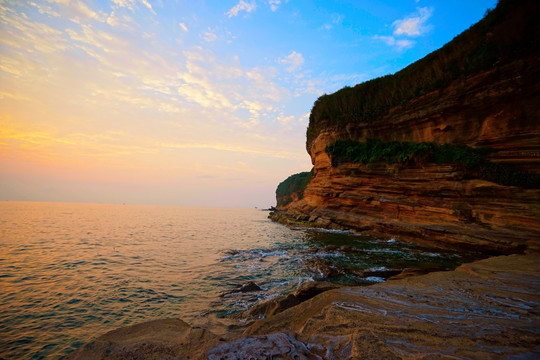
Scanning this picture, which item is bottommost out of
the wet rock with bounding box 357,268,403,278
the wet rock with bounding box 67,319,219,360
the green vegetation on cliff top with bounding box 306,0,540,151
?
the wet rock with bounding box 357,268,403,278

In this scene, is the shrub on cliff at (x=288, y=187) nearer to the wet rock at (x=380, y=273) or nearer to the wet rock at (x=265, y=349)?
the wet rock at (x=380, y=273)

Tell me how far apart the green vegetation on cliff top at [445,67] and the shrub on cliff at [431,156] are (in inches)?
164

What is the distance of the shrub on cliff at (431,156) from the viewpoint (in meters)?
12.9

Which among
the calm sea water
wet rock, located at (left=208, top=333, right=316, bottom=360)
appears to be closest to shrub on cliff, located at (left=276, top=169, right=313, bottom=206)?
the calm sea water

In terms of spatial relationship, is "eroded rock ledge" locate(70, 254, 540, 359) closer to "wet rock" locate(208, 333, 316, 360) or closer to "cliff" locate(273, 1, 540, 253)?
"wet rock" locate(208, 333, 316, 360)

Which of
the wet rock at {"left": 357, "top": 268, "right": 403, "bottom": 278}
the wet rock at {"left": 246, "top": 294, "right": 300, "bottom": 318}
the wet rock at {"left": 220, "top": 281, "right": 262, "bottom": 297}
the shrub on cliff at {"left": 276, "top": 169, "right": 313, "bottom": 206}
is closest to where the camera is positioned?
the wet rock at {"left": 246, "top": 294, "right": 300, "bottom": 318}

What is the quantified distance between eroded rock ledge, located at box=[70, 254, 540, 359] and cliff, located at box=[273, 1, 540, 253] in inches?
366

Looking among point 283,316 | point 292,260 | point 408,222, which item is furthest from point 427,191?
point 283,316

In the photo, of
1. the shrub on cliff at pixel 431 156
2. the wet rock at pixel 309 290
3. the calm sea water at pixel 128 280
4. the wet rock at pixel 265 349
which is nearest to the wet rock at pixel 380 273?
the calm sea water at pixel 128 280

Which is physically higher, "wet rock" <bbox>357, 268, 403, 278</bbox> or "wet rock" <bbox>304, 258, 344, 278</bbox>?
"wet rock" <bbox>357, 268, 403, 278</bbox>

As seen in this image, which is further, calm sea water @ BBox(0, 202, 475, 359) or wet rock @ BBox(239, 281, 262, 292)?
wet rock @ BBox(239, 281, 262, 292)

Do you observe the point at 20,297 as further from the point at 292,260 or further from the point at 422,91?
the point at 422,91

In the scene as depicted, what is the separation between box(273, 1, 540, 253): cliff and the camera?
1265cm

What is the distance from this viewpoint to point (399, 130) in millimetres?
21922
